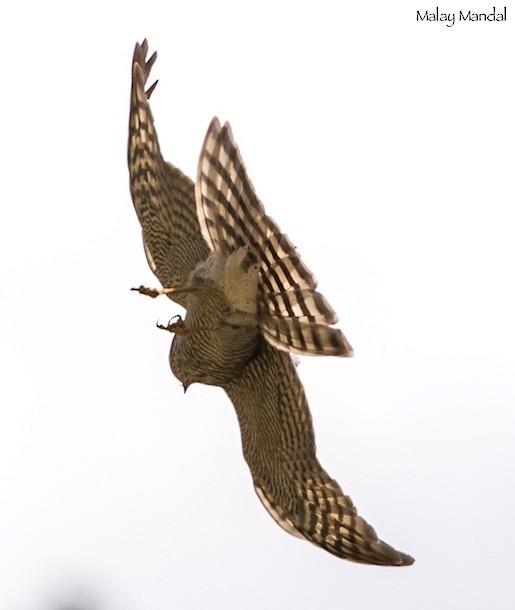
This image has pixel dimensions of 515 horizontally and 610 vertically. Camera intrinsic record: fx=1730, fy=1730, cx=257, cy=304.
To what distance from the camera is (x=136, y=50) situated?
10.8 meters

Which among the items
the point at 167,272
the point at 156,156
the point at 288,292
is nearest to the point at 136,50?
the point at 156,156

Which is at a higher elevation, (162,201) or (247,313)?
(162,201)

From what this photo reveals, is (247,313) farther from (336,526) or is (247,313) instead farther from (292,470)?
(336,526)

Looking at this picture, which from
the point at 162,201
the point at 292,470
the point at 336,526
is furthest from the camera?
the point at 162,201

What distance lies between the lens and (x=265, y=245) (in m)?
9.56

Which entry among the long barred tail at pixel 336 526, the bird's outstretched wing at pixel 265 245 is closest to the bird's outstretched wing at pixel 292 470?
the long barred tail at pixel 336 526

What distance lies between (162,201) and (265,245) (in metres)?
1.77

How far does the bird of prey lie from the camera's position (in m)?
9.44

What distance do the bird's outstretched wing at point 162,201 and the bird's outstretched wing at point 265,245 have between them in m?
1.27

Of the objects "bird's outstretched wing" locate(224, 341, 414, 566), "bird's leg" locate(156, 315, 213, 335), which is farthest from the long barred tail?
"bird's leg" locate(156, 315, 213, 335)

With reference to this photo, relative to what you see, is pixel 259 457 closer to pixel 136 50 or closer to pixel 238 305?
pixel 238 305

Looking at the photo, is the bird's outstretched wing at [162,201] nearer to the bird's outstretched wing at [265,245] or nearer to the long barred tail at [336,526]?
the bird's outstretched wing at [265,245]

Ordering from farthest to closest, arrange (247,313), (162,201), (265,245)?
(162,201) < (247,313) < (265,245)

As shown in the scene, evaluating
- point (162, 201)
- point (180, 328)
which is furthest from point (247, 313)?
point (162, 201)
